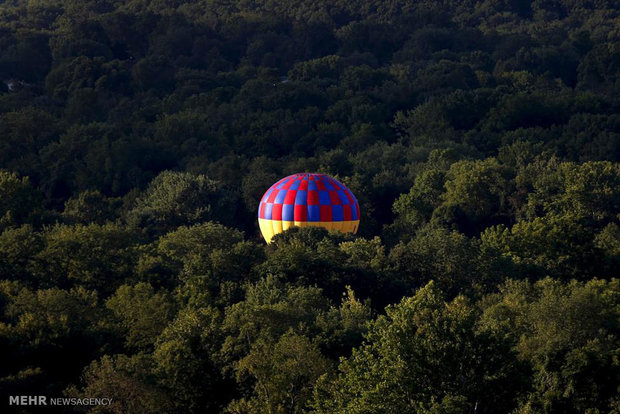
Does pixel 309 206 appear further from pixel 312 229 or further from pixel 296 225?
pixel 312 229

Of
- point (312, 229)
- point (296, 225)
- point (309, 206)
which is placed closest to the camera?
point (312, 229)

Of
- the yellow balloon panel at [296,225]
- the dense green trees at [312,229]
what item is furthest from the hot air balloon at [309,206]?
the dense green trees at [312,229]

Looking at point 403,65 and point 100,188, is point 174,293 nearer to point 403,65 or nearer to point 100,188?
point 100,188

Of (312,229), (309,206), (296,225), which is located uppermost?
(309,206)

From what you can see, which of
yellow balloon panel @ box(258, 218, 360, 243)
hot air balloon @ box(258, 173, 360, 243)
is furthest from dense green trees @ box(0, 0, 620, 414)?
hot air balloon @ box(258, 173, 360, 243)

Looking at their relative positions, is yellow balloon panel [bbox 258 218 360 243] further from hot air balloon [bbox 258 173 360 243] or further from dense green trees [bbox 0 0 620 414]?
dense green trees [bbox 0 0 620 414]

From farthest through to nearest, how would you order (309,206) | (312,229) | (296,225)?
(296,225), (309,206), (312,229)

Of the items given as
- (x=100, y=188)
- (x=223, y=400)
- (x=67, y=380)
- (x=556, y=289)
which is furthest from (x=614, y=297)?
(x=100, y=188)

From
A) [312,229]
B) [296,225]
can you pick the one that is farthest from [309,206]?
[312,229]
